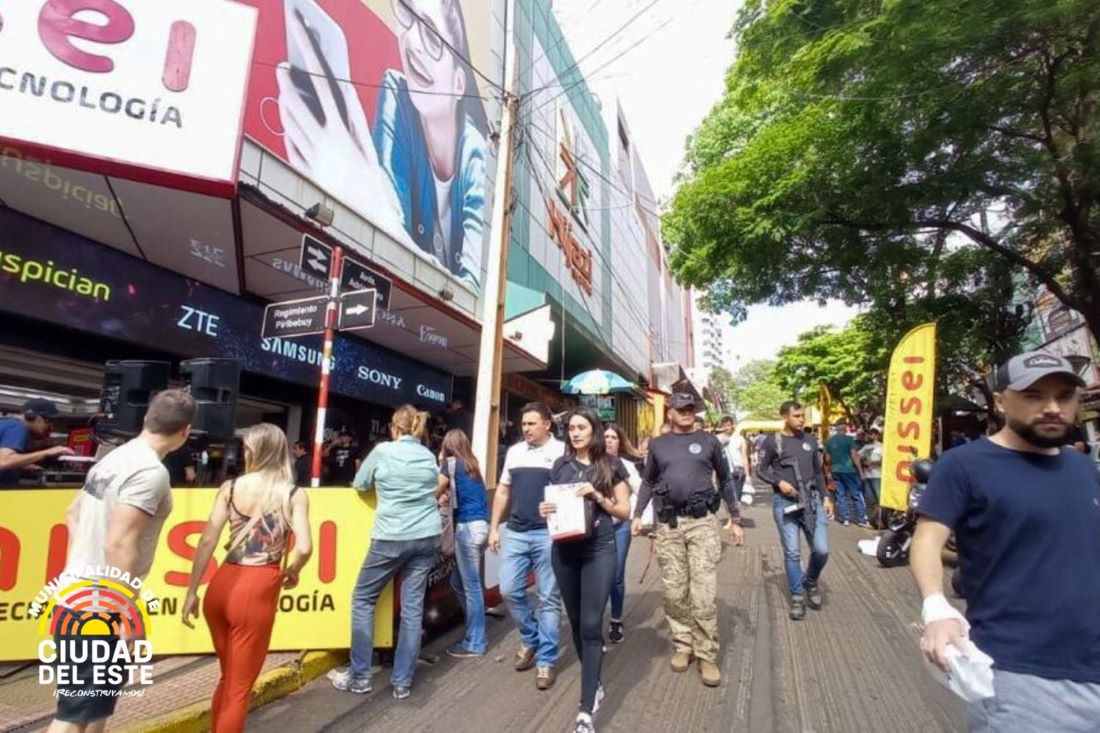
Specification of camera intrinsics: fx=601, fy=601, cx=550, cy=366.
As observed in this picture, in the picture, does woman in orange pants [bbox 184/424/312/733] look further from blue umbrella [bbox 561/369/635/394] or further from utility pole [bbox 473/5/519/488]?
blue umbrella [bbox 561/369/635/394]

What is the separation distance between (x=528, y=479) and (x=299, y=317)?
270 centimetres

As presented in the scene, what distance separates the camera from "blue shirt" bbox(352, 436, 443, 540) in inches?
159

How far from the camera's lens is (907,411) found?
8.69 metres

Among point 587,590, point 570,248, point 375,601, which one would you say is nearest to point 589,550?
point 587,590

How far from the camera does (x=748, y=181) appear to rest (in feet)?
35.4

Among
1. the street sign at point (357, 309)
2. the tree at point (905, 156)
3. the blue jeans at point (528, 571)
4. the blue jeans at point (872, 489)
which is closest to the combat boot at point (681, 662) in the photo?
the blue jeans at point (528, 571)

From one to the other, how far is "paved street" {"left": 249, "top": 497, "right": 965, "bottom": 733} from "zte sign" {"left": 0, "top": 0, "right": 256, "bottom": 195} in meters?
4.44

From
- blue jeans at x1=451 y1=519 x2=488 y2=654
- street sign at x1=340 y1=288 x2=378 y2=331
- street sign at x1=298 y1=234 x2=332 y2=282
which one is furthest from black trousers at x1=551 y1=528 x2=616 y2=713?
street sign at x1=298 y1=234 x2=332 y2=282

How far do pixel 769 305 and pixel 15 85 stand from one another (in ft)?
38.6

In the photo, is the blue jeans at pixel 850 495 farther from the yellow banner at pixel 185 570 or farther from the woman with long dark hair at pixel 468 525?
the yellow banner at pixel 185 570

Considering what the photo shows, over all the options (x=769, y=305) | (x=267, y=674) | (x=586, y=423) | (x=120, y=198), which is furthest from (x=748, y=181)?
(x=267, y=674)

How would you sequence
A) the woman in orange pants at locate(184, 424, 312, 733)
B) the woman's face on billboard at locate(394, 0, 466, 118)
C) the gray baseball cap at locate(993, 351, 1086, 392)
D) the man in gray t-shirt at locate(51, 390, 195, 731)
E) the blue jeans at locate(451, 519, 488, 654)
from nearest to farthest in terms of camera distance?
the gray baseball cap at locate(993, 351, 1086, 392)
the man in gray t-shirt at locate(51, 390, 195, 731)
the woman in orange pants at locate(184, 424, 312, 733)
the blue jeans at locate(451, 519, 488, 654)
the woman's face on billboard at locate(394, 0, 466, 118)

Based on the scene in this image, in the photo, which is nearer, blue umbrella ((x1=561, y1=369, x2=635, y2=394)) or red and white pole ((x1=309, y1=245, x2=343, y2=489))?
red and white pole ((x1=309, y1=245, x2=343, y2=489))

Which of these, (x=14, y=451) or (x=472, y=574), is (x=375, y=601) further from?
(x=14, y=451)
